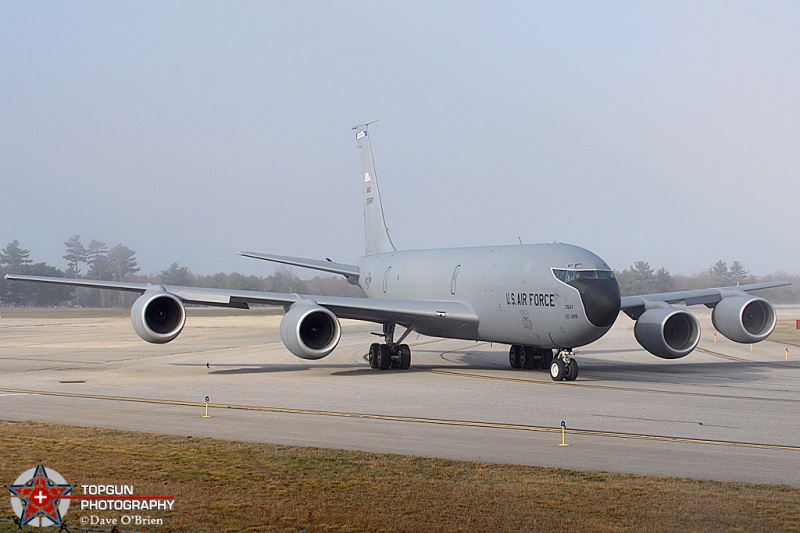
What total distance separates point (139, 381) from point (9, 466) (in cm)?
1423

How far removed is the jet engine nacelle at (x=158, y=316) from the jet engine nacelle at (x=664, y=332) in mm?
14152

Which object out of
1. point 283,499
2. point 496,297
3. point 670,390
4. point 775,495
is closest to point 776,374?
point 670,390

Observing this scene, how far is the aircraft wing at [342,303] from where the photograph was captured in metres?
28.9

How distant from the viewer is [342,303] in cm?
2922

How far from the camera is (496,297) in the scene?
1161 inches

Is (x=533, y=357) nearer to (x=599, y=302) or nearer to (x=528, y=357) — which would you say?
(x=528, y=357)

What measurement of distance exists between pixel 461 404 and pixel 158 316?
439 inches

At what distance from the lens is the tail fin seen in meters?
42.1

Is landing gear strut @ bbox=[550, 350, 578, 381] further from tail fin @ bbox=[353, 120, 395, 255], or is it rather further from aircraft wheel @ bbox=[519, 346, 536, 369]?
tail fin @ bbox=[353, 120, 395, 255]

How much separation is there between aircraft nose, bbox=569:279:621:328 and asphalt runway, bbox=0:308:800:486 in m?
1.86

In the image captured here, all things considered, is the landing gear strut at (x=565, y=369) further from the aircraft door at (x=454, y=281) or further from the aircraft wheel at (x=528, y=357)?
the aircraft door at (x=454, y=281)

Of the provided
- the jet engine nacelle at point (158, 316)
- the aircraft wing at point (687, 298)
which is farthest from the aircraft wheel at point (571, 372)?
the jet engine nacelle at point (158, 316)

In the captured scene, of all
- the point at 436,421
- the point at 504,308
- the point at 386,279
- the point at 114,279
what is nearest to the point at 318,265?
the point at 386,279

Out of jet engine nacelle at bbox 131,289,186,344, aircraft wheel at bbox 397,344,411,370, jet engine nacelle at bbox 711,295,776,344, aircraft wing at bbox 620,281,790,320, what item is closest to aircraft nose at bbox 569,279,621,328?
aircraft wing at bbox 620,281,790,320
